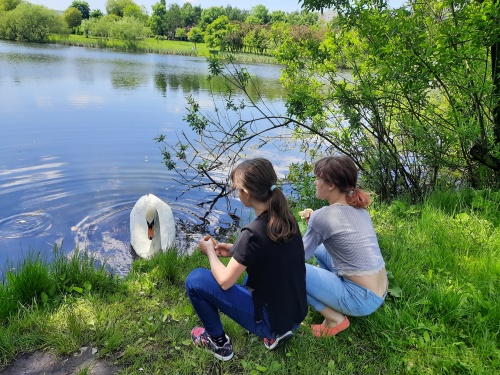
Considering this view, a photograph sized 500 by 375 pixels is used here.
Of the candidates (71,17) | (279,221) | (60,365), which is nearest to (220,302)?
(279,221)

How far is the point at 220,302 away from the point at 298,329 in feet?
2.38

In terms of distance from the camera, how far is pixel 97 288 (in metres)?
3.49

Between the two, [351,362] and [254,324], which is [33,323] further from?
[351,362]

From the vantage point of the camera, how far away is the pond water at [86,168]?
5.83 meters

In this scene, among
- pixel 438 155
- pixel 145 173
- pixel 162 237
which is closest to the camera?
pixel 438 155

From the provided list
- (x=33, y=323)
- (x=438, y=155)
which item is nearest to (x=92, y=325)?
(x=33, y=323)

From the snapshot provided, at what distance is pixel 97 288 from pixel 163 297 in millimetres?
620

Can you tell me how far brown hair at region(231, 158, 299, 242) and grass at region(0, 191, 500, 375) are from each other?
919 mm

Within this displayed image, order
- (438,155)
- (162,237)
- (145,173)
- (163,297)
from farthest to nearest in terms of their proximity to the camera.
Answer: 1. (145,173)
2. (162,237)
3. (438,155)
4. (163,297)

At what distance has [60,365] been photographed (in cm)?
252

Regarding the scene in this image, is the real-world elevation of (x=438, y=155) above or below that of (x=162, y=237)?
above

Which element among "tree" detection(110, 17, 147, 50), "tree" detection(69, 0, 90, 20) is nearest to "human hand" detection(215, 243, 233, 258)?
"tree" detection(110, 17, 147, 50)

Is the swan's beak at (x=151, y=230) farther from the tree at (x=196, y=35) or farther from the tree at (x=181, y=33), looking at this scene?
the tree at (x=181, y=33)

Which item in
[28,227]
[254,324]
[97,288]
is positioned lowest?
[28,227]
